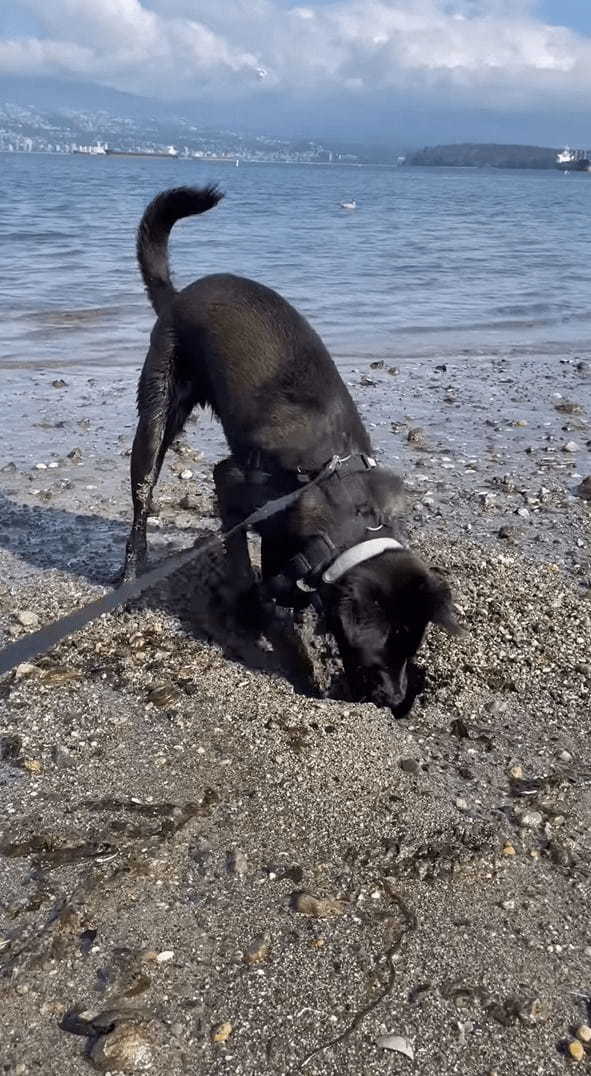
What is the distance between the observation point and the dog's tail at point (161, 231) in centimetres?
505

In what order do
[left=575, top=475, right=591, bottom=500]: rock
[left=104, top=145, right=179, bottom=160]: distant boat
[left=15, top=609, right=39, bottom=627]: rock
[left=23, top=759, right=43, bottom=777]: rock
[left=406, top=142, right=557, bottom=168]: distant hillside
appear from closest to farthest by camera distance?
1. [left=23, top=759, right=43, bottom=777]: rock
2. [left=15, top=609, right=39, bottom=627]: rock
3. [left=575, top=475, right=591, bottom=500]: rock
4. [left=104, top=145, right=179, bottom=160]: distant boat
5. [left=406, top=142, right=557, bottom=168]: distant hillside

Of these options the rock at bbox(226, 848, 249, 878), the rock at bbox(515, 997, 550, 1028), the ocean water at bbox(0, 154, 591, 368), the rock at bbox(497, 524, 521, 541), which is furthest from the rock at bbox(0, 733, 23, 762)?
the ocean water at bbox(0, 154, 591, 368)

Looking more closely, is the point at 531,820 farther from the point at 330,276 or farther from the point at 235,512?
the point at 330,276

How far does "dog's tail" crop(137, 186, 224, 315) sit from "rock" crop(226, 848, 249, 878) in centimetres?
311

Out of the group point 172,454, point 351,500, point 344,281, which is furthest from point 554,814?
point 344,281

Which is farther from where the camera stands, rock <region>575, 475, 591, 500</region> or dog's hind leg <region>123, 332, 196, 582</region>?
rock <region>575, 475, 591, 500</region>

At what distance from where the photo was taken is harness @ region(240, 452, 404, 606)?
11.7 feet

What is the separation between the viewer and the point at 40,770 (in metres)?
3.37

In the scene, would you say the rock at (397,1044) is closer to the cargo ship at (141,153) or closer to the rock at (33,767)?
the rock at (33,767)

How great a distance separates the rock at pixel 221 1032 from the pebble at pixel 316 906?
0.45m

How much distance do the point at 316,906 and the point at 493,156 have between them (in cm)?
15099

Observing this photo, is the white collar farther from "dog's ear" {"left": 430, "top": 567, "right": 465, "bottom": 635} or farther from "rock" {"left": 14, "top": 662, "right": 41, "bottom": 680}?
"rock" {"left": 14, "top": 662, "right": 41, "bottom": 680}

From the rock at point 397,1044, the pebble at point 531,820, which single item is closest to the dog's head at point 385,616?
the pebble at point 531,820

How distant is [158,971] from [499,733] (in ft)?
5.65
